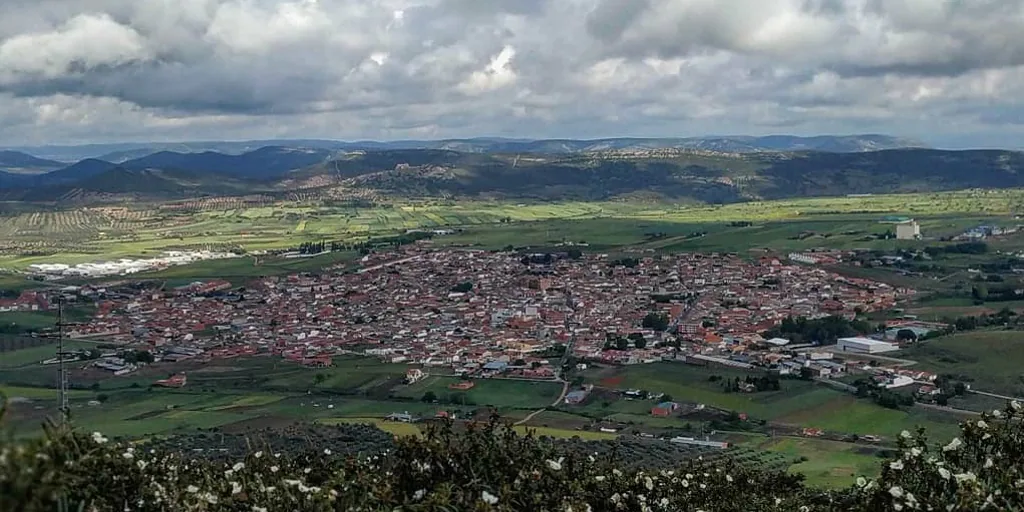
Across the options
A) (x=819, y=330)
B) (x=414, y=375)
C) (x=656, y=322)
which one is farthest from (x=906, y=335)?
(x=414, y=375)

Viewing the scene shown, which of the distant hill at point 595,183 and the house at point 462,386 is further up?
the distant hill at point 595,183

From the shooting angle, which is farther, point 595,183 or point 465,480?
point 595,183

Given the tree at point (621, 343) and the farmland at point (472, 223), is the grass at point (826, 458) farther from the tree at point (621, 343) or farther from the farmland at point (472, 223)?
the farmland at point (472, 223)

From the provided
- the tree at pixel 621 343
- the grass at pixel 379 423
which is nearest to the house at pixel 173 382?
the grass at pixel 379 423

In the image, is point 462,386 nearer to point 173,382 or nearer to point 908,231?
point 173,382

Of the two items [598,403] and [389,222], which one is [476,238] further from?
[598,403]

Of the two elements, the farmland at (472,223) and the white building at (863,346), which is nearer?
the white building at (863,346)

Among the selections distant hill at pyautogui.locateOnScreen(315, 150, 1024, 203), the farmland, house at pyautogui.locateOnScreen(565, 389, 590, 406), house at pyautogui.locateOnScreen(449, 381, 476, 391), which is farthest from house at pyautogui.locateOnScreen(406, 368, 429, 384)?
distant hill at pyautogui.locateOnScreen(315, 150, 1024, 203)

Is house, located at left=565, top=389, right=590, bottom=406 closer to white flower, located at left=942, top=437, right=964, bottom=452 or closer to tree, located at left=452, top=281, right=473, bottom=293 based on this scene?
white flower, located at left=942, top=437, right=964, bottom=452
